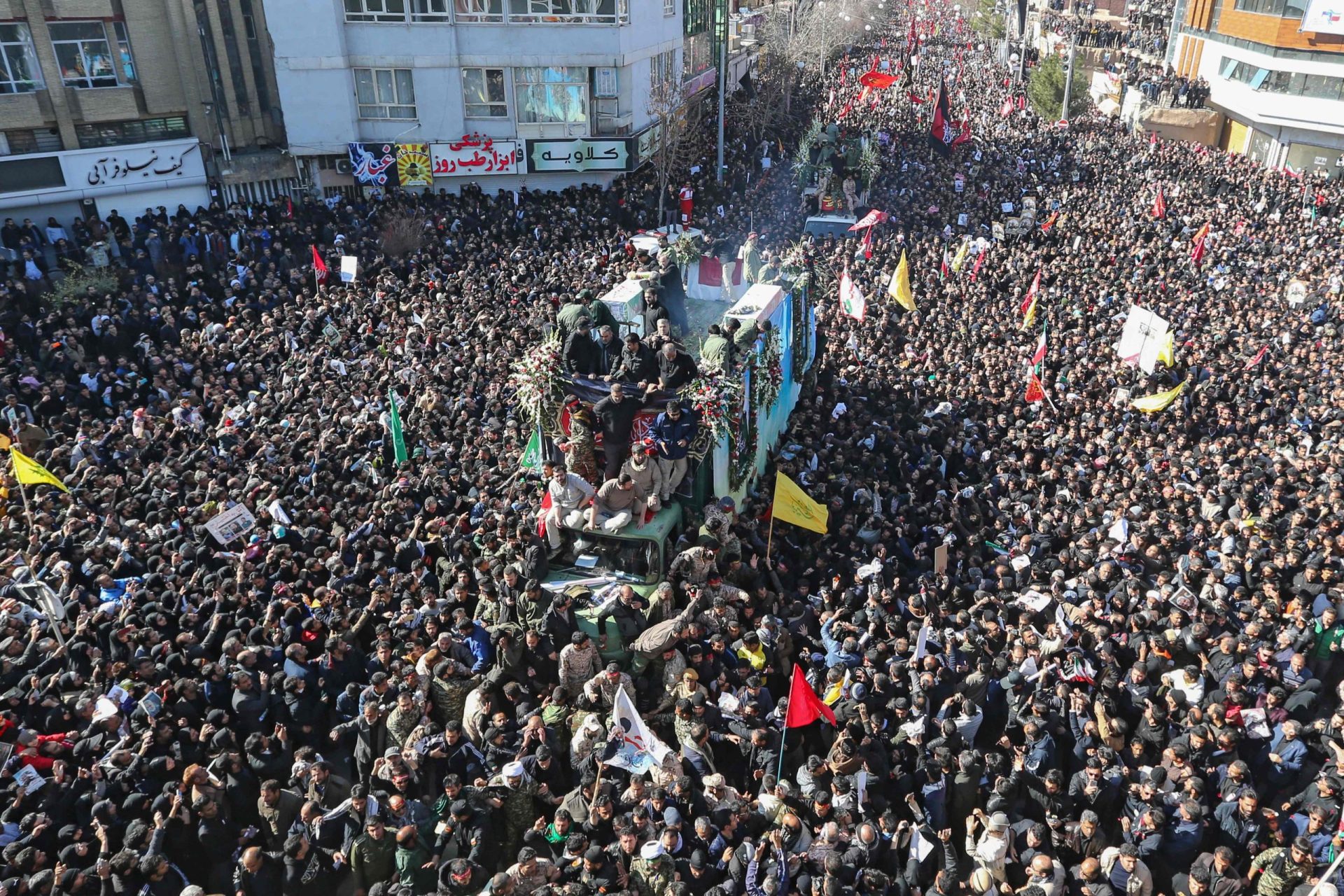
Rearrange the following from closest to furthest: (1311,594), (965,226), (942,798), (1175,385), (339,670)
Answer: (942,798), (339,670), (1311,594), (1175,385), (965,226)

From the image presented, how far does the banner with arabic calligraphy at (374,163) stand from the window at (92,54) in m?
6.14

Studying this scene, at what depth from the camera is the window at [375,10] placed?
93.6ft

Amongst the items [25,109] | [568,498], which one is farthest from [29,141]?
[568,498]

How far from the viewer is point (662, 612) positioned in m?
8.89

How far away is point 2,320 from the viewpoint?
17.7 m

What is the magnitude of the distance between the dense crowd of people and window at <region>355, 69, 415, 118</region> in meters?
13.1

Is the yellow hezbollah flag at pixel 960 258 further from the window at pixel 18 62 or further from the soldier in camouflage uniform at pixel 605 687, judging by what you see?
the window at pixel 18 62

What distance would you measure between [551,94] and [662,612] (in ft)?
82.4

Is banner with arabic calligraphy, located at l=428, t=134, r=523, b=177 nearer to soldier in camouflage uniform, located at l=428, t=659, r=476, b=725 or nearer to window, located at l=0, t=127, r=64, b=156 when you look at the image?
window, located at l=0, t=127, r=64, b=156

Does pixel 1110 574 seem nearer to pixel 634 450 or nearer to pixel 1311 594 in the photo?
pixel 1311 594

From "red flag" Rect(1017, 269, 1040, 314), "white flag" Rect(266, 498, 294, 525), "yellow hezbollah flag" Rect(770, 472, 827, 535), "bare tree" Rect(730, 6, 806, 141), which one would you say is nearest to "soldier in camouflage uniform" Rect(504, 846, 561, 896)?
"yellow hezbollah flag" Rect(770, 472, 827, 535)

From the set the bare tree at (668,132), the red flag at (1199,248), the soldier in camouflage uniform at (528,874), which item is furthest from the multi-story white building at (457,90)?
the soldier in camouflage uniform at (528,874)

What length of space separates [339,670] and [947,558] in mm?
6804

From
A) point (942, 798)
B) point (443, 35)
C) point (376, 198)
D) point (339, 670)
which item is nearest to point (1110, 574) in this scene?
point (942, 798)
